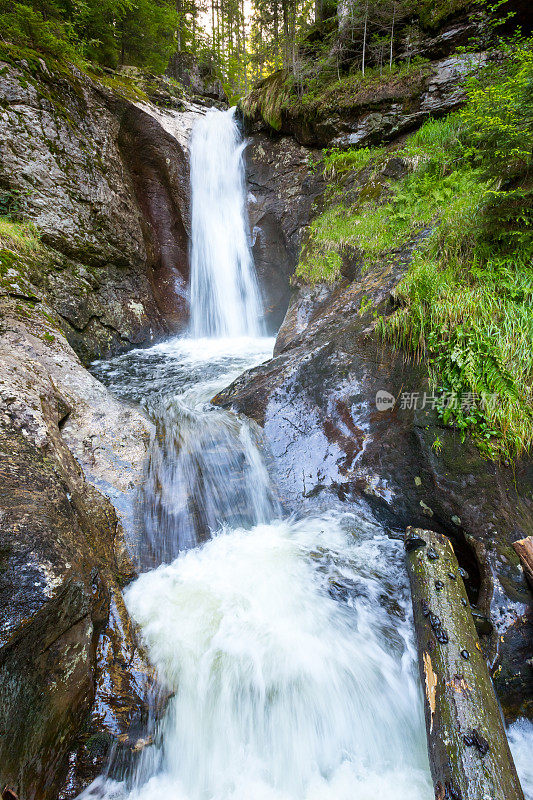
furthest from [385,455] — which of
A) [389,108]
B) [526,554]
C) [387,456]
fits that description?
[389,108]

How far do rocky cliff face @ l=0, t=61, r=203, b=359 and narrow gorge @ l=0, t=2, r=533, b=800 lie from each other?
2.7 inches

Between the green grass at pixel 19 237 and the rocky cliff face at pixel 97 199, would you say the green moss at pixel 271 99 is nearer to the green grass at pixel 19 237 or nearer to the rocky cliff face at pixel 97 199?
the rocky cliff face at pixel 97 199

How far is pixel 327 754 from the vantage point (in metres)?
2.23

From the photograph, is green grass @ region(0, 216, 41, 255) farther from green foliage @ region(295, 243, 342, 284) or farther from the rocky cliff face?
green foliage @ region(295, 243, 342, 284)

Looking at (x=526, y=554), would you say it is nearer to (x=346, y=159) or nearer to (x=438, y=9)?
(x=346, y=159)

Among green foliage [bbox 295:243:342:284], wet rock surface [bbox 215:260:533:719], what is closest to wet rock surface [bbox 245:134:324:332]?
green foliage [bbox 295:243:342:284]

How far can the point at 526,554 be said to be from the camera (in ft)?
8.39

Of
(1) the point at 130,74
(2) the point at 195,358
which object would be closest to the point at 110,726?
(2) the point at 195,358

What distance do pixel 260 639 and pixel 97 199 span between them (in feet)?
30.0

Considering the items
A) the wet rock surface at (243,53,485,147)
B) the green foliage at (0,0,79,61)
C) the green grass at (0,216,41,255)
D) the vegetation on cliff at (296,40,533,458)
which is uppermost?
the green foliage at (0,0,79,61)

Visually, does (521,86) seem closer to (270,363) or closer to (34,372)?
(270,363)

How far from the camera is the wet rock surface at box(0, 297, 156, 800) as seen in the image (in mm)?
1715

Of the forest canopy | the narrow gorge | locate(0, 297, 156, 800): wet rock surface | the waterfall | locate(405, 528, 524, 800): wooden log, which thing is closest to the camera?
locate(405, 528, 524, 800): wooden log

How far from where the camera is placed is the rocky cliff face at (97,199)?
6.66 meters
